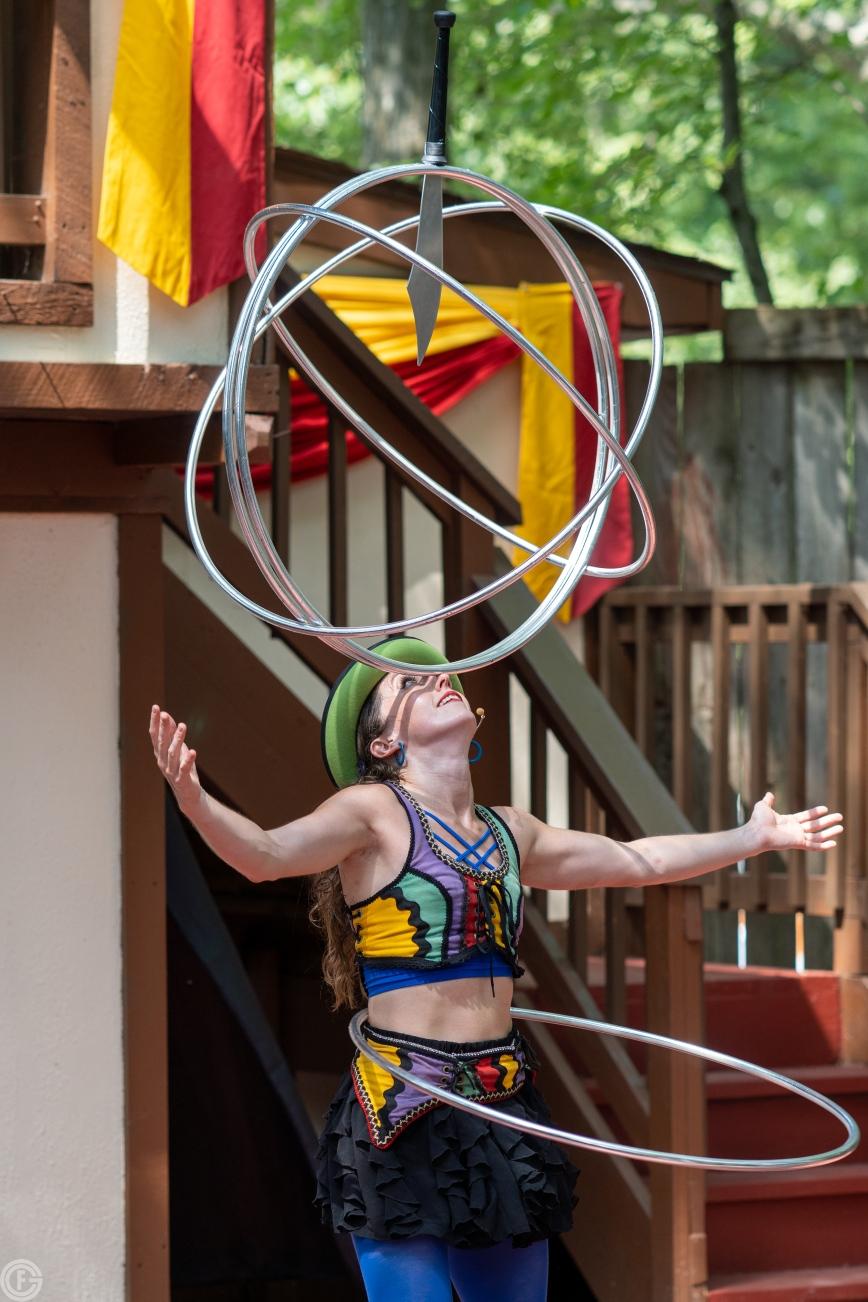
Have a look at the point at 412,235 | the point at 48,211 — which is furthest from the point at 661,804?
the point at 412,235

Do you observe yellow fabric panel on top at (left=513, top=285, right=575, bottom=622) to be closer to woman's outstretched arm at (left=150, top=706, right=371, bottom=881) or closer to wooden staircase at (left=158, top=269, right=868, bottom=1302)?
Answer: wooden staircase at (left=158, top=269, right=868, bottom=1302)

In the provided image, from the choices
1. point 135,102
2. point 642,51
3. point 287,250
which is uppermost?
point 642,51

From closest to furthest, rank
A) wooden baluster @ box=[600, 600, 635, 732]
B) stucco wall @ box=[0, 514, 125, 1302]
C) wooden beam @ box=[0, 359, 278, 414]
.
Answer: wooden beam @ box=[0, 359, 278, 414] < stucco wall @ box=[0, 514, 125, 1302] < wooden baluster @ box=[600, 600, 635, 732]

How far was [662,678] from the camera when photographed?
704 centimetres

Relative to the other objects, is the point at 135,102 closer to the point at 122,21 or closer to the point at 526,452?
the point at 122,21

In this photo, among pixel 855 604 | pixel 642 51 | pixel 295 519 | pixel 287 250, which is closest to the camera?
pixel 287 250

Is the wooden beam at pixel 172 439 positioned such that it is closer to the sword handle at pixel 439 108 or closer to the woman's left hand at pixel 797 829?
the sword handle at pixel 439 108

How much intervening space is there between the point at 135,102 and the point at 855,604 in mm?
3035

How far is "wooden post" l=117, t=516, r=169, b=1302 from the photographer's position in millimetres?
4156

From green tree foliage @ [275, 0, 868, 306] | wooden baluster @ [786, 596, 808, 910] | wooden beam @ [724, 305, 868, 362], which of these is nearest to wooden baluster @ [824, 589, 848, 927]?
wooden baluster @ [786, 596, 808, 910]

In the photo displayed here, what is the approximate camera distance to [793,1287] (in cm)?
489

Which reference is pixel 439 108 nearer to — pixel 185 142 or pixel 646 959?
pixel 185 142

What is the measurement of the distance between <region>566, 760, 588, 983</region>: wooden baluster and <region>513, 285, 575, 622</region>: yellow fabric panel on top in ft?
5.53

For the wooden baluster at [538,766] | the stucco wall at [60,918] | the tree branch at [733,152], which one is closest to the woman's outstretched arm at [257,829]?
the stucco wall at [60,918]
